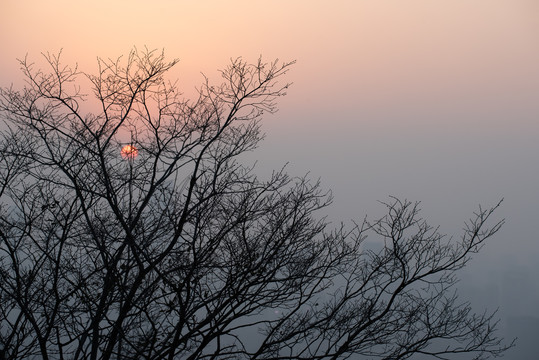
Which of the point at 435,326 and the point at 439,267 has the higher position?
the point at 439,267

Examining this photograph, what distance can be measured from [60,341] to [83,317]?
457 mm

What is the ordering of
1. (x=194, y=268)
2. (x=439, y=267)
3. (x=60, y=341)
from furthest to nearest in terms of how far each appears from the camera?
(x=439, y=267)
(x=60, y=341)
(x=194, y=268)

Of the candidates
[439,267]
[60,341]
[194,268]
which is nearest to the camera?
[194,268]

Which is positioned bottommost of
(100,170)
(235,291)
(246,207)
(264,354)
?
(264,354)

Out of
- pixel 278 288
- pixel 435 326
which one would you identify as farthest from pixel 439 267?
pixel 278 288

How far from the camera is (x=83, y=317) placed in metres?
8.70

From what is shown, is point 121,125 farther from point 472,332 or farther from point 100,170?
point 472,332

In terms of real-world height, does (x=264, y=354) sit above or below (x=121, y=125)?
below

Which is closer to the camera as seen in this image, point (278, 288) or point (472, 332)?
point (278, 288)

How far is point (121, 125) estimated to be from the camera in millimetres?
8922

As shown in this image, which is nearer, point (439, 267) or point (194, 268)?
point (194, 268)

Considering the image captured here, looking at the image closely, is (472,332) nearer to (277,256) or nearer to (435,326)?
(435,326)

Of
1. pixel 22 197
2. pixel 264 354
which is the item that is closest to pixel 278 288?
pixel 264 354

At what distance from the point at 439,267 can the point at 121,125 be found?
537cm
